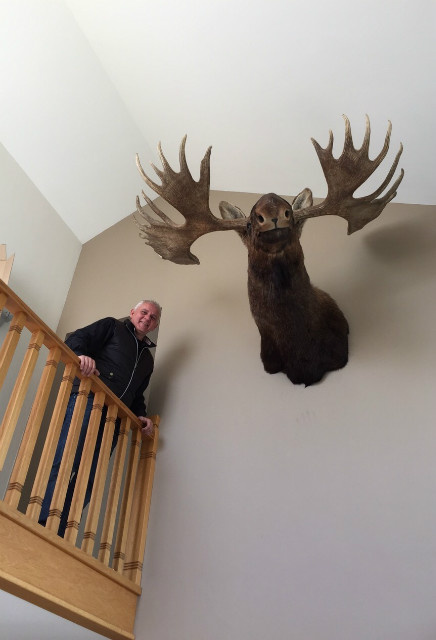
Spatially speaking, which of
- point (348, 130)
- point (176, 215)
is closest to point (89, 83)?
point (176, 215)

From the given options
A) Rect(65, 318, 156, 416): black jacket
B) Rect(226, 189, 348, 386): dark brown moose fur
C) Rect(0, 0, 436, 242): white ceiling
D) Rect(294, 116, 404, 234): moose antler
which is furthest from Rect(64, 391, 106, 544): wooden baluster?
Rect(0, 0, 436, 242): white ceiling

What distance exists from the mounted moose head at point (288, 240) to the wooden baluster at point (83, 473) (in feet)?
2.89

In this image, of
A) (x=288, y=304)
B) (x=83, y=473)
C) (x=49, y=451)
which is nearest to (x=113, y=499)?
(x=83, y=473)

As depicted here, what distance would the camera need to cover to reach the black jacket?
3.01 m

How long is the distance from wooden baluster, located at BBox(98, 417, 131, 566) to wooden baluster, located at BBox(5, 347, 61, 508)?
0.55 metres

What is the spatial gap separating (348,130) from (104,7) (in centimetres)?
170

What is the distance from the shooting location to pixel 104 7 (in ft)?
10.7

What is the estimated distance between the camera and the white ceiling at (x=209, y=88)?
2.73 metres

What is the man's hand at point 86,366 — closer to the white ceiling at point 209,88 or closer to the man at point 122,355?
the man at point 122,355

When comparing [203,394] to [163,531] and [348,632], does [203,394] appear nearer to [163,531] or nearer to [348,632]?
[163,531]

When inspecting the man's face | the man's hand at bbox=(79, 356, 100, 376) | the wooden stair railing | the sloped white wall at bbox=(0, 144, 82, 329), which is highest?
the sloped white wall at bbox=(0, 144, 82, 329)

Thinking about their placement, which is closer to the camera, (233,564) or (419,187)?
(233,564)

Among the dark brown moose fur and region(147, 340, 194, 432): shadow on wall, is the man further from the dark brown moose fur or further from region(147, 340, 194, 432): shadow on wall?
the dark brown moose fur

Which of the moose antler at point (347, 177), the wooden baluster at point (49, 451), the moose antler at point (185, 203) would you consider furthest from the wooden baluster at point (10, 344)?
the moose antler at point (347, 177)
